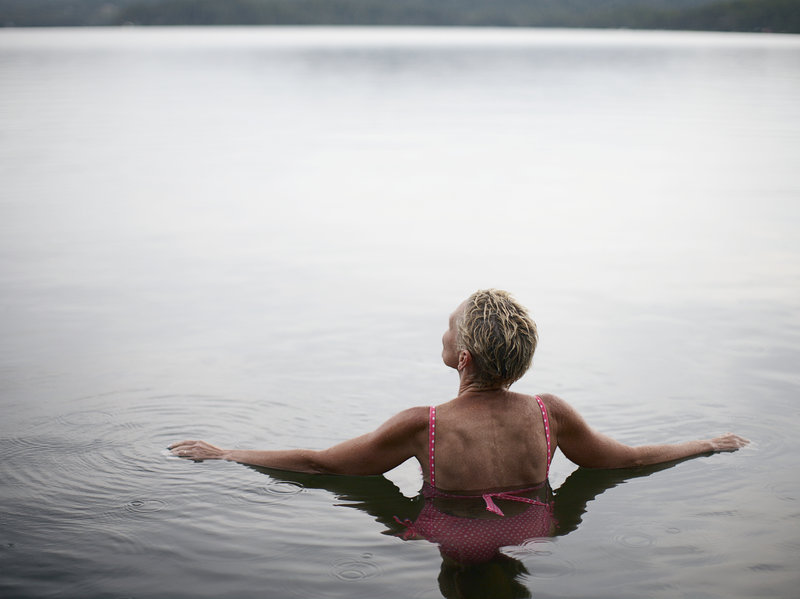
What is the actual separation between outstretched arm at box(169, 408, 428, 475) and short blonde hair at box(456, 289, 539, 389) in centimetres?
43

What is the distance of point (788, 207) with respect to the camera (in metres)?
13.8

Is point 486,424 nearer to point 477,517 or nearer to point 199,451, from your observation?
point 477,517

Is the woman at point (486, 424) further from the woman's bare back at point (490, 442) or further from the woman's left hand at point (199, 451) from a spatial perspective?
the woman's left hand at point (199, 451)

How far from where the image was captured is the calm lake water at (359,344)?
470 cm

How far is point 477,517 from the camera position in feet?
15.3

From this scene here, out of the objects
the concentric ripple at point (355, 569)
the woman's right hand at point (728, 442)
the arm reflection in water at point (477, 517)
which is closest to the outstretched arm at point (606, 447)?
the woman's right hand at point (728, 442)

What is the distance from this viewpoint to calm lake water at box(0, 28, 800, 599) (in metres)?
4.70

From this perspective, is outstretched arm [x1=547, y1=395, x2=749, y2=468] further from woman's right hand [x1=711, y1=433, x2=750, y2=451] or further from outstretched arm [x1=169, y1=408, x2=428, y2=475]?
outstretched arm [x1=169, y1=408, x2=428, y2=475]

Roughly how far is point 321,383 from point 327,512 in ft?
7.20

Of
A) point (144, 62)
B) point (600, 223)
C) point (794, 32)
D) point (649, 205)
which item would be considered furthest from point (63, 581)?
point (794, 32)

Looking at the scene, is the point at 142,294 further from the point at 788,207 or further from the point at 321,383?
the point at 788,207

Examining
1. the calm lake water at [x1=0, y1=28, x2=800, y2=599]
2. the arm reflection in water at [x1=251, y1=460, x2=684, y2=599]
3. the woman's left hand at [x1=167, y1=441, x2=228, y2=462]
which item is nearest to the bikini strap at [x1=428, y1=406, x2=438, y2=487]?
the arm reflection in water at [x1=251, y1=460, x2=684, y2=599]

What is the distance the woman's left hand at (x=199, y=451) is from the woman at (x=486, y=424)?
1.17m

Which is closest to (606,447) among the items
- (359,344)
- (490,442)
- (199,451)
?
(490,442)
